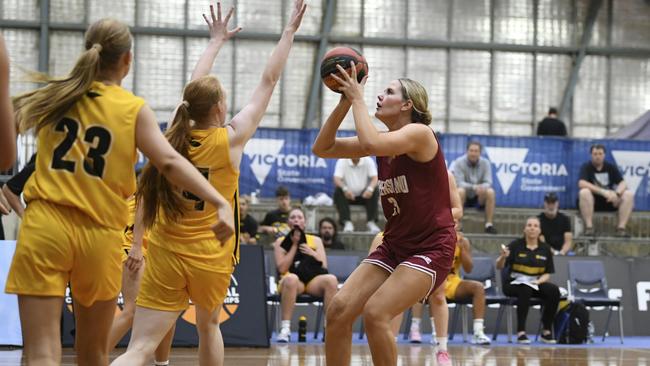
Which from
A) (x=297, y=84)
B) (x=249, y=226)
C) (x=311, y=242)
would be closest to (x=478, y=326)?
(x=311, y=242)

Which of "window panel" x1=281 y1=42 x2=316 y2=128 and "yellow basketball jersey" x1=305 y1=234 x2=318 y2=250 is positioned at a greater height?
"window panel" x1=281 y1=42 x2=316 y2=128

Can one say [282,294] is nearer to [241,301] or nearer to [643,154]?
[241,301]

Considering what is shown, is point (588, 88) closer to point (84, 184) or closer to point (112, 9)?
point (112, 9)

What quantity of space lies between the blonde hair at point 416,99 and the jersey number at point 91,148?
2275 mm

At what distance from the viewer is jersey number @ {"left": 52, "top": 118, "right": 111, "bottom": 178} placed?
402 centimetres

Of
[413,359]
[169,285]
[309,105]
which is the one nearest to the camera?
[169,285]

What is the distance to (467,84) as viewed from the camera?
21.6 m

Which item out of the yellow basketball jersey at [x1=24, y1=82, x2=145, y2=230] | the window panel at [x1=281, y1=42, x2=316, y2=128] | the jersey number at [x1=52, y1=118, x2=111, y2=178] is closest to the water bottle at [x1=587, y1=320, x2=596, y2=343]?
the window panel at [x1=281, y1=42, x2=316, y2=128]

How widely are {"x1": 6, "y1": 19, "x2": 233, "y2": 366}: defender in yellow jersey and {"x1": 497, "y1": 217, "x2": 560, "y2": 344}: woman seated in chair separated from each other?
30.0ft

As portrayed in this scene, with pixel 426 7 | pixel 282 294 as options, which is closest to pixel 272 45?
pixel 426 7

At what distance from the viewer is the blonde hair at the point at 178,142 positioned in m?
5.19

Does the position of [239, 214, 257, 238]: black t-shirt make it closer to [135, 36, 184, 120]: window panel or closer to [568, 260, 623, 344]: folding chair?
[568, 260, 623, 344]: folding chair

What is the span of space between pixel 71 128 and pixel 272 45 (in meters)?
17.1

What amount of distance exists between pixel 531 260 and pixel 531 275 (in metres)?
0.19
